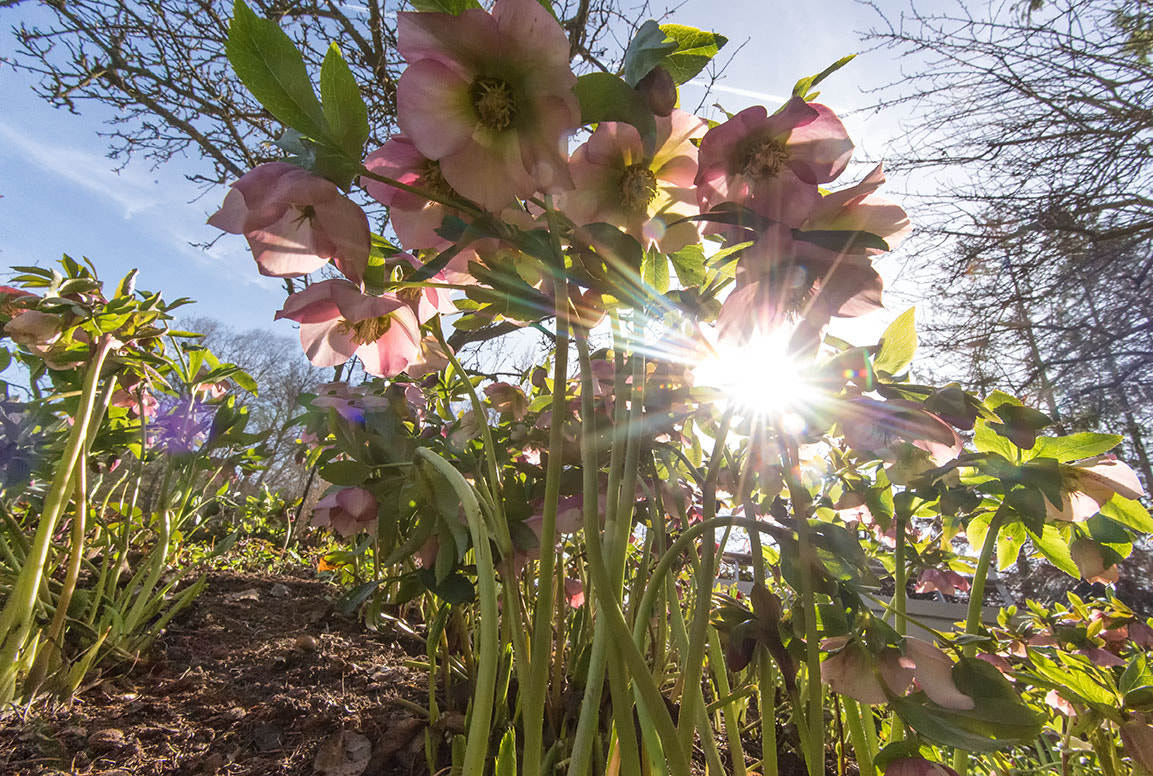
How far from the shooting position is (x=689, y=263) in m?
0.39

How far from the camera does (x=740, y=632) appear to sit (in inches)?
14.5

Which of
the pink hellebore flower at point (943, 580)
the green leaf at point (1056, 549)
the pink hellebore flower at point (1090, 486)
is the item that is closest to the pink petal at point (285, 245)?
the pink hellebore flower at point (1090, 486)

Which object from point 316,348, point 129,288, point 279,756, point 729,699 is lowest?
point 279,756

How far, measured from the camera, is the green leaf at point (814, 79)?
0.94 feet

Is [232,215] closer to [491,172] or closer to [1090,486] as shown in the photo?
[491,172]

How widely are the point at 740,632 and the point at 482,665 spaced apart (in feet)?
0.54

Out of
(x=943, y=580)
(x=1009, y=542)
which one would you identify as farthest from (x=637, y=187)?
(x=943, y=580)

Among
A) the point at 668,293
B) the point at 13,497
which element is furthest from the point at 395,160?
the point at 13,497

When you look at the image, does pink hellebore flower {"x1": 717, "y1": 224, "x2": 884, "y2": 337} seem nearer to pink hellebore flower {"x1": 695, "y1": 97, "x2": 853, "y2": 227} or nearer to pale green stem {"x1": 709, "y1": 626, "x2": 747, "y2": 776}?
pink hellebore flower {"x1": 695, "y1": 97, "x2": 853, "y2": 227}

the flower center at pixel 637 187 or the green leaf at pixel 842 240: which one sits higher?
the flower center at pixel 637 187

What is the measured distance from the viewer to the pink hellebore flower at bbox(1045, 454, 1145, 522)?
17.1 inches

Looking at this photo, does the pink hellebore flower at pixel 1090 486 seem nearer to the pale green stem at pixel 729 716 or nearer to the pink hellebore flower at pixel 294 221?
the pale green stem at pixel 729 716

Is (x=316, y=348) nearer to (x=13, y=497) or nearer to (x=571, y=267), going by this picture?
(x=571, y=267)

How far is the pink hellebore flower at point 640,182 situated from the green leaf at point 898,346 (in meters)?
0.24
